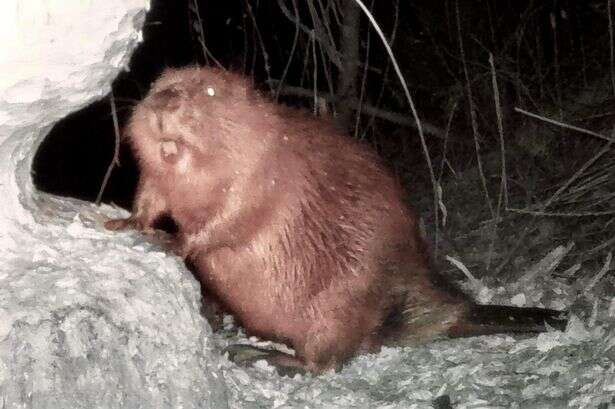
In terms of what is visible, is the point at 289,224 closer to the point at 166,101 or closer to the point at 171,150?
the point at 171,150

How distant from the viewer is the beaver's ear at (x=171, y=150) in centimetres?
198

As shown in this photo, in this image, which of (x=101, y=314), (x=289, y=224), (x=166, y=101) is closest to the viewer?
(x=101, y=314)

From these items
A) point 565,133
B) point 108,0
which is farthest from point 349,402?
point 565,133

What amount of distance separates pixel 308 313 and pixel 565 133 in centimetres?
217

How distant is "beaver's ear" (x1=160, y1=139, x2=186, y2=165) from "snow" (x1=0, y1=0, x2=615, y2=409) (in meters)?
0.21

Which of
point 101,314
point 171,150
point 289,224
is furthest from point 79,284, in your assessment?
point 289,224

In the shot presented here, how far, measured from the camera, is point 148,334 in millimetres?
1737

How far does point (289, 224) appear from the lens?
222 centimetres

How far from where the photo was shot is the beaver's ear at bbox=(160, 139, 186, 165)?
198cm

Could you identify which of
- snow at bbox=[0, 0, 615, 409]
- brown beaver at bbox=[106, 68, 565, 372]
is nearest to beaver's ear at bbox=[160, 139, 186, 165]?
brown beaver at bbox=[106, 68, 565, 372]

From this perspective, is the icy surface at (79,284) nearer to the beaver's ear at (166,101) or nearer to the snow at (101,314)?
the snow at (101,314)

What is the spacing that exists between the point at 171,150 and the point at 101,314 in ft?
1.56

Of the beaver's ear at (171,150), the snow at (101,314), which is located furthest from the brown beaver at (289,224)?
the snow at (101,314)

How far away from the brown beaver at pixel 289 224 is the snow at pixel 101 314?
17 centimetres
